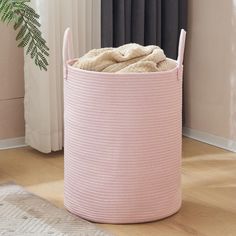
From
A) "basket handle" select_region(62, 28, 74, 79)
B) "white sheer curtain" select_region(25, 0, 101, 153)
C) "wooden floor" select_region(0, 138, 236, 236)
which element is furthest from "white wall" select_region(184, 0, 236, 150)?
"basket handle" select_region(62, 28, 74, 79)

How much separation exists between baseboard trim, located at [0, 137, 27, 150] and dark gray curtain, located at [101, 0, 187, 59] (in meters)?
0.55

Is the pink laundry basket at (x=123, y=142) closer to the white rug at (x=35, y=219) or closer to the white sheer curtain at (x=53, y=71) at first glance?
the white rug at (x=35, y=219)

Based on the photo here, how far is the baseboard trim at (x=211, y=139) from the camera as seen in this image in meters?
2.64

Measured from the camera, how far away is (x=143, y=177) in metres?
1.79

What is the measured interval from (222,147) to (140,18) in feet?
2.16

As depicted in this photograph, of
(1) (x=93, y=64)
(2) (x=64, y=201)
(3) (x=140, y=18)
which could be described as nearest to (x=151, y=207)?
(2) (x=64, y=201)

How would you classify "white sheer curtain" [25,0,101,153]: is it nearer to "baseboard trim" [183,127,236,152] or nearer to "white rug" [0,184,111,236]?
"white rug" [0,184,111,236]

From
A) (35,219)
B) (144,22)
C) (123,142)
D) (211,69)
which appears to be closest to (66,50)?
(123,142)

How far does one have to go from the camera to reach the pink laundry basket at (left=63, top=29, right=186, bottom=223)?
1.75 meters

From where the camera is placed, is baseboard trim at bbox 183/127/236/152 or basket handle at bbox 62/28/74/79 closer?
basket handle at bbox 62/28/74/79

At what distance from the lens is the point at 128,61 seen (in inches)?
72.4

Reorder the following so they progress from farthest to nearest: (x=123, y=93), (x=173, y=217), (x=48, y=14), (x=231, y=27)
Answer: (x=231, y=27)
(x=48, y=14)
(x=173, y=217)
(x=123, y=93)

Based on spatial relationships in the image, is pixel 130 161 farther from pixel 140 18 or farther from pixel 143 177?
pixel 140 18

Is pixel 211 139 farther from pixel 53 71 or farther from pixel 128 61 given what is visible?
pixel 128 61
